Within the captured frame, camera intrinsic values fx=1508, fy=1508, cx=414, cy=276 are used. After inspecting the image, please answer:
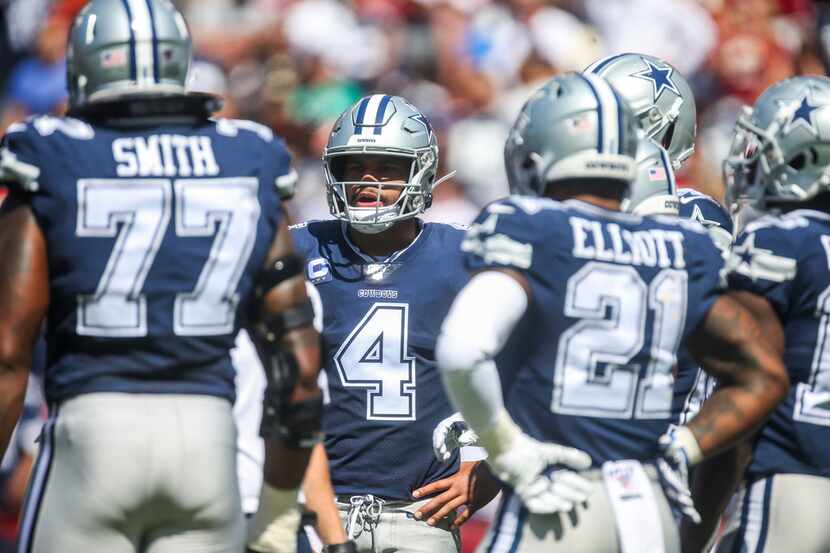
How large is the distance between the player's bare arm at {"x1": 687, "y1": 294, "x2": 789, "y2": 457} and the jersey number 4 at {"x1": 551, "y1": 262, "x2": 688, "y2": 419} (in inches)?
6.7

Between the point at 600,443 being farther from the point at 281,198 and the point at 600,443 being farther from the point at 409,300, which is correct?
the point at 409,300

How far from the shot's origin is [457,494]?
16.6 feet

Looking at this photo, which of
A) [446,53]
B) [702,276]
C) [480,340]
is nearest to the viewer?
[480,340]

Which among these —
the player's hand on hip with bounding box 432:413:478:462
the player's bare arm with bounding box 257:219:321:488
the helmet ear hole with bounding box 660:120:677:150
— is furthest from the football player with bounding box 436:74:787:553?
the helmet ear hole with bounding box 660:120:677:150

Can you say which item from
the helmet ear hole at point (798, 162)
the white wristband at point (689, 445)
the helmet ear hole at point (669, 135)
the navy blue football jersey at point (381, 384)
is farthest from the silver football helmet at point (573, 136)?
the helmet ear hole at point (669, 135)

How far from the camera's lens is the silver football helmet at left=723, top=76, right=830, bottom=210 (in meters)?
4.61

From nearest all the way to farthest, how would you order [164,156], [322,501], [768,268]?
[164,156]
[768,268]
[322,501]

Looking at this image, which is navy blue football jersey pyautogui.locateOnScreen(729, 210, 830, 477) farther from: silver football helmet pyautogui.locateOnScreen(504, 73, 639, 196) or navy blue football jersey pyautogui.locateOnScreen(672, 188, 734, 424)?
navy blue football jersey pyautogui.locateOnScreen(672, 188, 734, 424)

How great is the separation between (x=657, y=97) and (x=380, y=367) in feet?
5.29

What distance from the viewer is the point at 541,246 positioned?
A: 3.60 m

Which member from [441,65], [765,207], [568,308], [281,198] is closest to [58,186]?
[281,198]

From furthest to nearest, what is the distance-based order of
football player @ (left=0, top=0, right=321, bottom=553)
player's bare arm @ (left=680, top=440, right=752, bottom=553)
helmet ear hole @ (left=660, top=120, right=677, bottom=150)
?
helmet ear hole @ (left=660, top=120, right=677, bottom=150), player's bare arm @ (left=680, top=440, right=752, bottom=553), football player @ (left=0, top=0, right=321, bottom=553)

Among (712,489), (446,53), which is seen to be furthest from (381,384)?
(446,53)

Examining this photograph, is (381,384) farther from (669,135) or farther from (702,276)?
(669,135)
